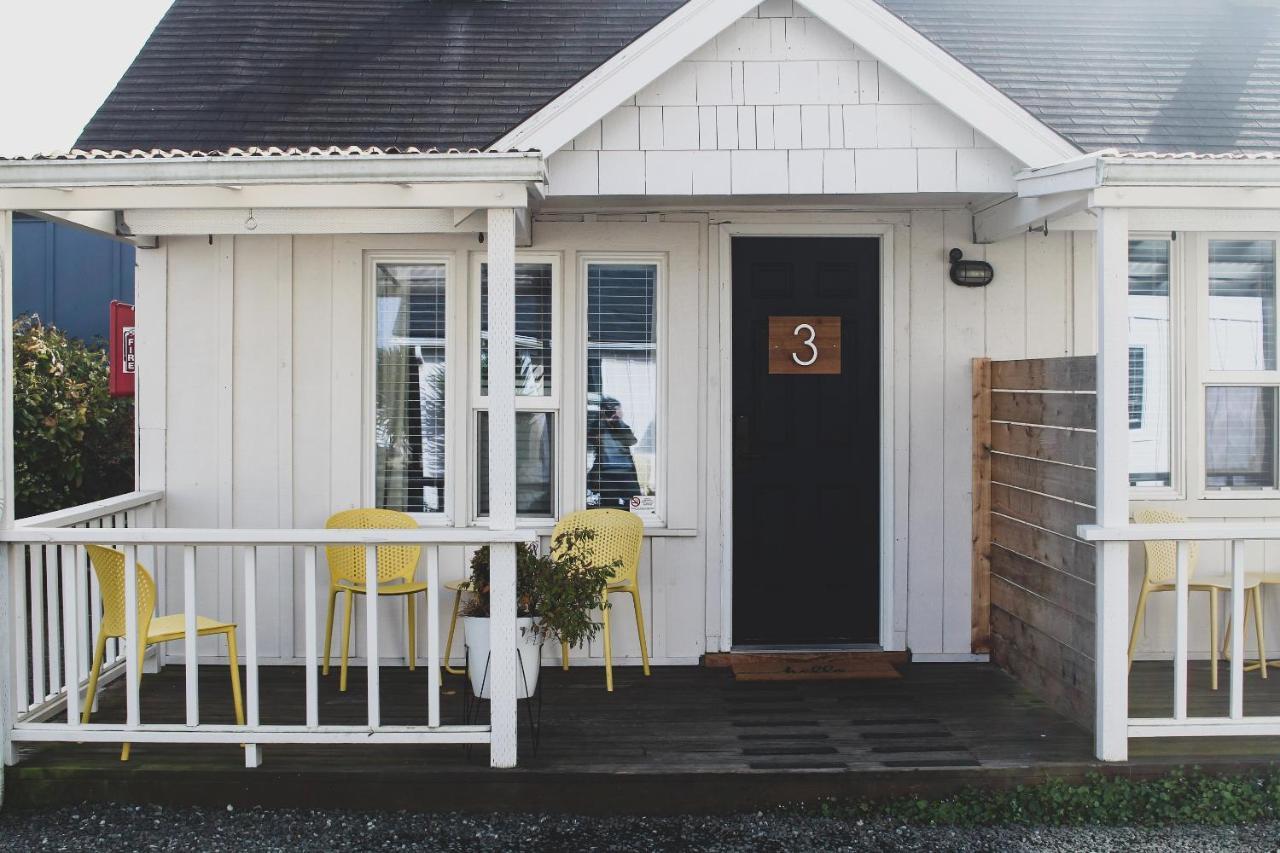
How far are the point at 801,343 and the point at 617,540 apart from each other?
1405 millimetres

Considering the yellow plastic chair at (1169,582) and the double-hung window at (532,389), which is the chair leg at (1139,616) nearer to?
the yellow plastic chair at (1169,582)

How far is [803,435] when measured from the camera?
237 inches

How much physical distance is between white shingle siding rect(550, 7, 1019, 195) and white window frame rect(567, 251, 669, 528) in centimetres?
86

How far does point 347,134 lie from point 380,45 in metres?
1.20

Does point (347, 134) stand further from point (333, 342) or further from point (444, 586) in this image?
point (444, 586)

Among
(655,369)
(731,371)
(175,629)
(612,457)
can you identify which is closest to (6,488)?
(175,629)

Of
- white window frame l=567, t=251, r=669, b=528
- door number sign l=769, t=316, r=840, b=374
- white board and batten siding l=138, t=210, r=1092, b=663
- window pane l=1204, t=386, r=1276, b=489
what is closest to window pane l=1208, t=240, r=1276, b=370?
window pane l=1204, t=386, r=1276, b=489

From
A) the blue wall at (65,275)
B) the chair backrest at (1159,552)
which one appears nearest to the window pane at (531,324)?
the chair backrest at (1159,552)

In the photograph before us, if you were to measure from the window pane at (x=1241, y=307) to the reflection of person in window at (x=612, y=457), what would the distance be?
3.12 m

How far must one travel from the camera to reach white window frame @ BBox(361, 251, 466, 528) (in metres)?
5.96

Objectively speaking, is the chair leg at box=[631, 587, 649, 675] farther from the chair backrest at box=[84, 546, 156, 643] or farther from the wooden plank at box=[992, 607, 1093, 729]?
the chair backrest at box=[84, 546, 156, 643]

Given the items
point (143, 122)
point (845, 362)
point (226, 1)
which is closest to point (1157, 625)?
point (845, 362)

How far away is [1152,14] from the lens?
299 inches

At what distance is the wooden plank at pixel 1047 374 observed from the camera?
4.70 meters
